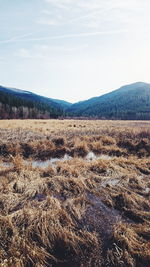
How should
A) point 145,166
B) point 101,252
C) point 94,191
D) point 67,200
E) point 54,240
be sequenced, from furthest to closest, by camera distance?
point 145,166
point 94,191
point 67,200
point 54,240
point 101,252

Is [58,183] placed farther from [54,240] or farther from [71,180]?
[54,240]

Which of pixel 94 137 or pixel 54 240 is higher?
pixel 94 137

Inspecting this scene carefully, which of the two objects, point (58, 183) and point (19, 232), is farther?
point (58, 183)

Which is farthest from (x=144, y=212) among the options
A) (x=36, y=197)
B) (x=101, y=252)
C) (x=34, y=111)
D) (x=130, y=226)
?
(x=34, y=111)

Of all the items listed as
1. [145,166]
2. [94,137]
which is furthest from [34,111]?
[145,166]

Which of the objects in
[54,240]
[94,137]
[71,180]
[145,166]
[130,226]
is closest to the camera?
[54,240]

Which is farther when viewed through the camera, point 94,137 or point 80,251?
point 94,137

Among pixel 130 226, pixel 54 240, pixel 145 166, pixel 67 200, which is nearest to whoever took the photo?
pixel 54 240

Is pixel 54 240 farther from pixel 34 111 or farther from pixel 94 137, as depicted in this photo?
pixel 34 111

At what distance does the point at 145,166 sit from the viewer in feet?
39.4

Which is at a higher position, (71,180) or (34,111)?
(34,111)

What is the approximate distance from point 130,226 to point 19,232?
10.5ft

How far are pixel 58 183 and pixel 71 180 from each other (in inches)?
24.2

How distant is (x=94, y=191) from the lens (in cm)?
831
